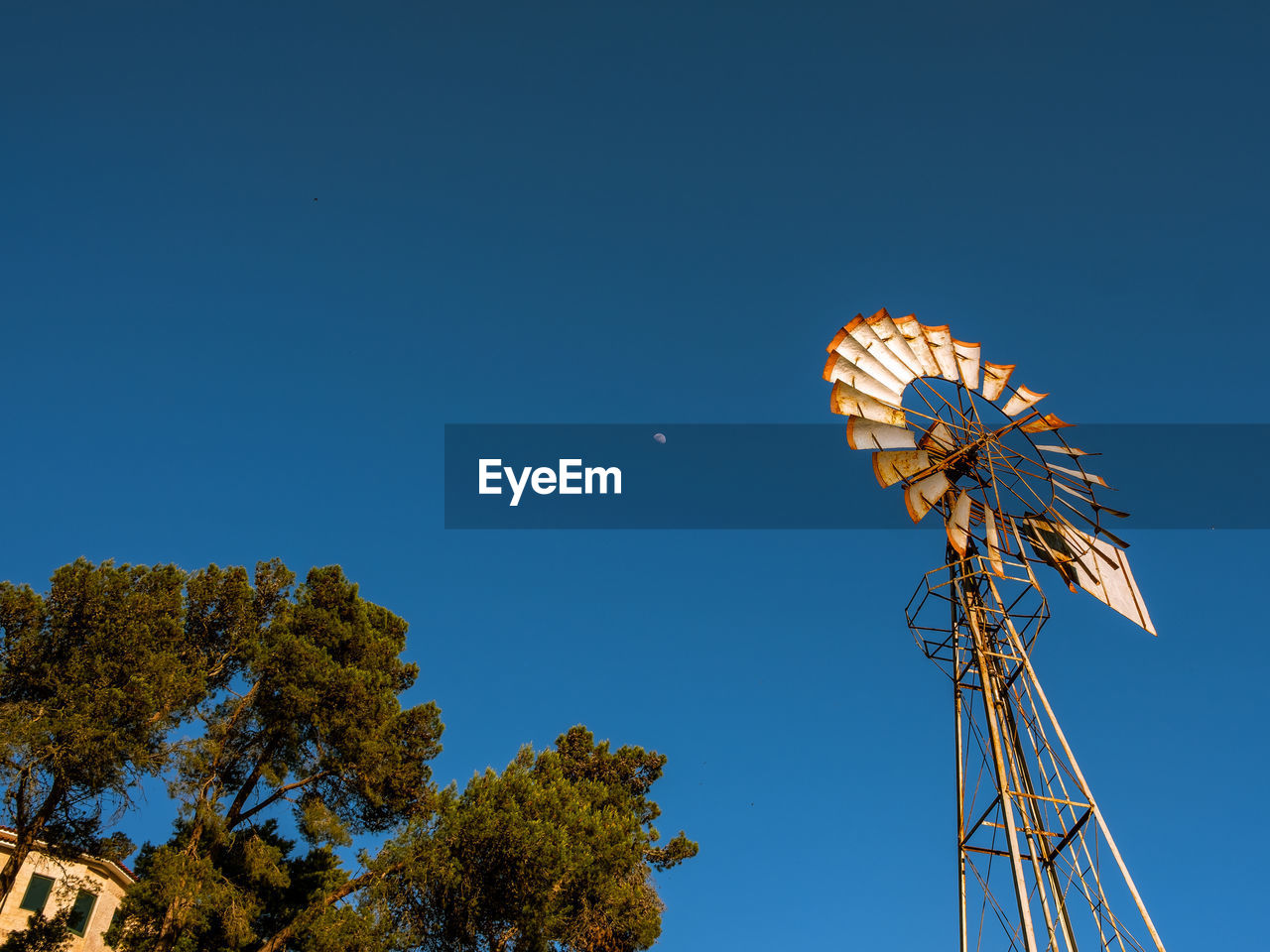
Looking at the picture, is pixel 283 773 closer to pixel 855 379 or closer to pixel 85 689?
pixel 85 689

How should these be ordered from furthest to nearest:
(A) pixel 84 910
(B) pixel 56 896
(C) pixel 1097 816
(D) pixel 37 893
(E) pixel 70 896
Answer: (A) pixel 84 910
(D) pixel 37 893
(B) pixel 56 896
(E) pixel 70 896
(C) pixel 1097 816

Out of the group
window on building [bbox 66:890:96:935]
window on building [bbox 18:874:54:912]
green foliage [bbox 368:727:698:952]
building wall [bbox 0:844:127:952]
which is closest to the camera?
green foliage [bbox 368:727:698:952]

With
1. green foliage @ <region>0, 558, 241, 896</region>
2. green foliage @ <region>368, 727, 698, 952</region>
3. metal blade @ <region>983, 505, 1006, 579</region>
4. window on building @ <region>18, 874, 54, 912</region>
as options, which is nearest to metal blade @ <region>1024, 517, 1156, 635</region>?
metal blade @ <region>983, 505, 1006, 579</region>

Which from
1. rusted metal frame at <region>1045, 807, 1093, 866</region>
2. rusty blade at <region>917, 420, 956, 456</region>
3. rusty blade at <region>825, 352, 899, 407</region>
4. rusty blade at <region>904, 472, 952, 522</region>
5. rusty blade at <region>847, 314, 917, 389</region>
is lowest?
rusted metal frame at <region>1045, 807, 1093, 866</region>

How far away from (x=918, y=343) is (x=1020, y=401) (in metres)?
2.08

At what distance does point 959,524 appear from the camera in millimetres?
16469

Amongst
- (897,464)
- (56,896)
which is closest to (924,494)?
(897,464)

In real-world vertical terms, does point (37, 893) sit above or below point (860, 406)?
below

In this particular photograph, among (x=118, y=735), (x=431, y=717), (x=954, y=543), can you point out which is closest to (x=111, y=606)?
(x=118, y=735)

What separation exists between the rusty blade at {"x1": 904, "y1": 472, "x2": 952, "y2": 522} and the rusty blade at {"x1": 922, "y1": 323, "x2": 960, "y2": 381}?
1.75 m

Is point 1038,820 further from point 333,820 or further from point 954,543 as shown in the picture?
point 333,820

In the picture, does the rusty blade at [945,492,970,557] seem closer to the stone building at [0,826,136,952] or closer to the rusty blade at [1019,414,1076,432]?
the rusty blade at [1019,414,1076,432]

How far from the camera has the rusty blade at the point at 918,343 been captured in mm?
16984

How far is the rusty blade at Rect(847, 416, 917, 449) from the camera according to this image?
54.0 feet
